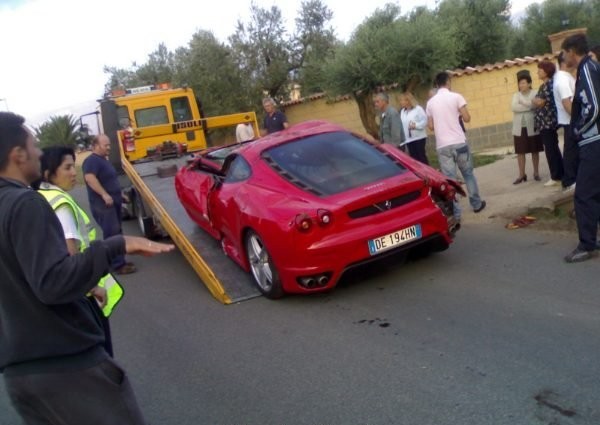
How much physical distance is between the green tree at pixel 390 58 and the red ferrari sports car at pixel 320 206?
31.1 ft

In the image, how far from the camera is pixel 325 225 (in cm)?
580

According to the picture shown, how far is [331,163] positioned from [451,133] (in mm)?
2905

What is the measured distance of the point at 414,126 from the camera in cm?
963

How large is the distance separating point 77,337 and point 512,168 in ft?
34.4

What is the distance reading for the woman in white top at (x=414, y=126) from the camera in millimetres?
9648

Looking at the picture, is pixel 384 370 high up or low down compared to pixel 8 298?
down

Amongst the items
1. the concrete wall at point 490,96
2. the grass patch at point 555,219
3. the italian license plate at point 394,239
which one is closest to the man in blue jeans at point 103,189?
the italian license plate at point 394,239

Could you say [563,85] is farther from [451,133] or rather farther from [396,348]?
[396,348]

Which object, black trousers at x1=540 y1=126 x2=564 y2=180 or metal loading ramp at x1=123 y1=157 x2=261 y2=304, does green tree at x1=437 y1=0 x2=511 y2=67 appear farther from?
metal loading ramp at x1=123 y1=157 x2=261 y2=304

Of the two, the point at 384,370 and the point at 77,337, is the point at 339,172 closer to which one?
the point at 384,370

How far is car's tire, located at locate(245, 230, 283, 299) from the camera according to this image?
619cm

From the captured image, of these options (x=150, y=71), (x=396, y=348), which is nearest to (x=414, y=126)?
(x=396, y=348)

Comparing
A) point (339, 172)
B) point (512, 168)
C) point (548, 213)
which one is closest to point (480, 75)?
point (512, 168)

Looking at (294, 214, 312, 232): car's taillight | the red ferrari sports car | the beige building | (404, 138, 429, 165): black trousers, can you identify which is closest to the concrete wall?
the beige building
